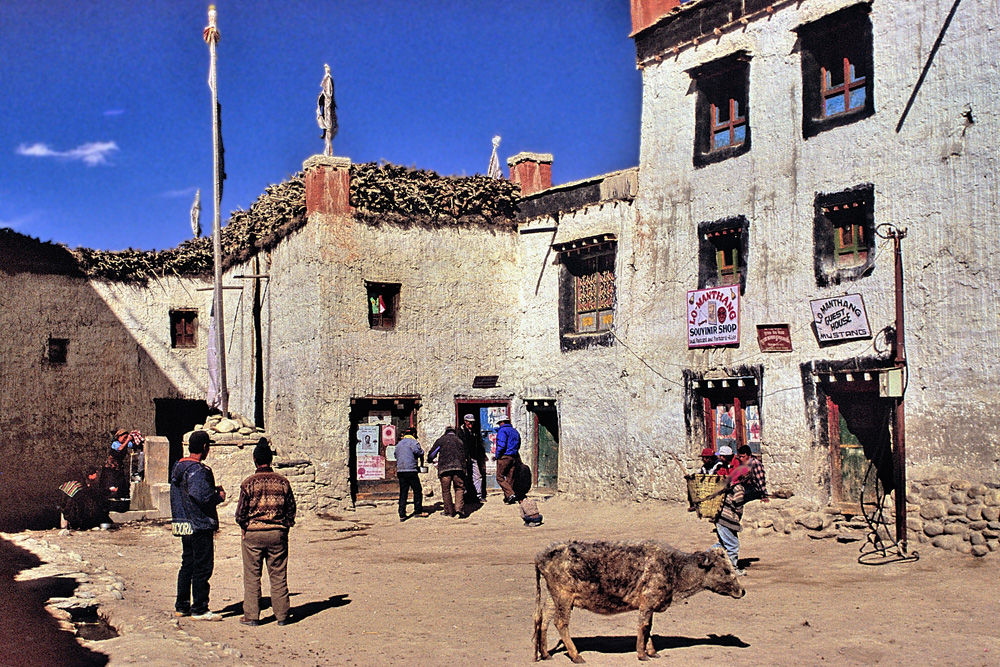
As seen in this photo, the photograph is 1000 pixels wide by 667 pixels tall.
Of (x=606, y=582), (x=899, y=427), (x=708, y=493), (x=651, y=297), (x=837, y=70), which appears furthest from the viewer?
(x=651, y=297)

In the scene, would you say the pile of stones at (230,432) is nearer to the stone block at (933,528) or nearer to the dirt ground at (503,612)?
the dirt ground at (503,612)

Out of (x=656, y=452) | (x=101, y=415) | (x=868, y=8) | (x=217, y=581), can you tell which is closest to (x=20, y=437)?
(x=101, y=415)

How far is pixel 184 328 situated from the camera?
24047 millimetres

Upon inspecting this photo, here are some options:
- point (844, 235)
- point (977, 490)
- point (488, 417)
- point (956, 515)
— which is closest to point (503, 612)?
point (956, 515)

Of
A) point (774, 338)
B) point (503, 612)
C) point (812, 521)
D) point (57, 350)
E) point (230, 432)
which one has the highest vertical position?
point (57, 350)

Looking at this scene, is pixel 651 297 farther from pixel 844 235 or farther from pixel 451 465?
pixel 451 465

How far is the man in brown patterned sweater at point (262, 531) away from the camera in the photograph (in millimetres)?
8594

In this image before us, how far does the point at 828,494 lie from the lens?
46.2ft

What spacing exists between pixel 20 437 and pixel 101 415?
1.82 meters

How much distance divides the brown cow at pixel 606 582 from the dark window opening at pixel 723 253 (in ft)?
28.8

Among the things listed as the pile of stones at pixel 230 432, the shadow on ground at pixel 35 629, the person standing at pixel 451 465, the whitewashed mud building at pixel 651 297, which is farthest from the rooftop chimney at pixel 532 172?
the shadow on ground at pixel 35 629

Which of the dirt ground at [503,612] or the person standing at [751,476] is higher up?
the person standing at [751,476]

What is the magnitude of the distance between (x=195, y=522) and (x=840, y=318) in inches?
371

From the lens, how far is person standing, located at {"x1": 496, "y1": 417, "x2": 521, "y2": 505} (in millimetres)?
17453
